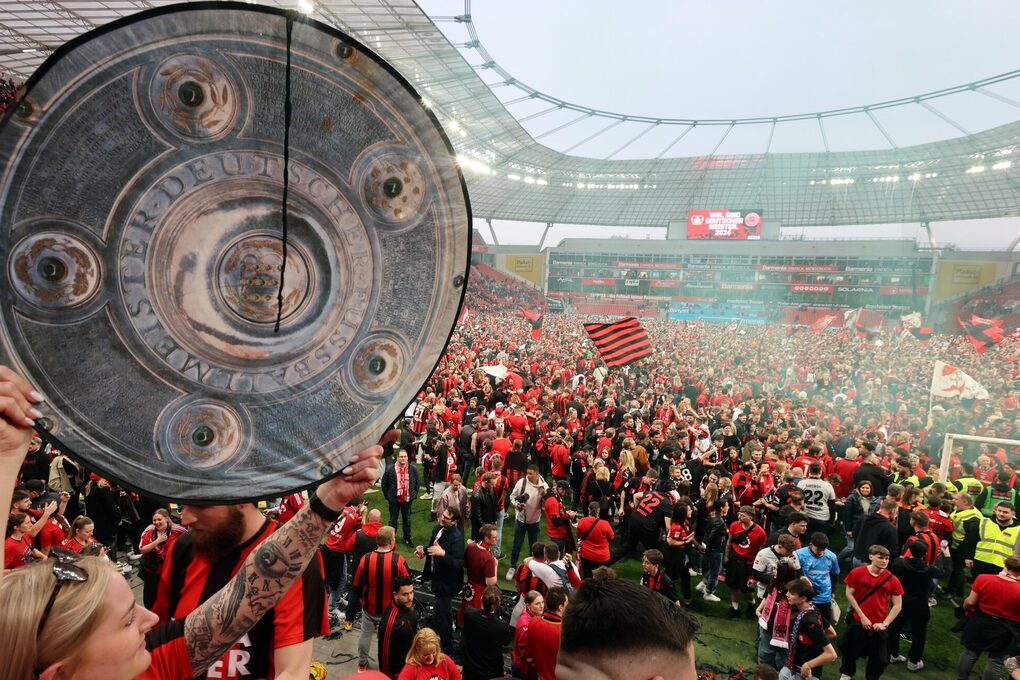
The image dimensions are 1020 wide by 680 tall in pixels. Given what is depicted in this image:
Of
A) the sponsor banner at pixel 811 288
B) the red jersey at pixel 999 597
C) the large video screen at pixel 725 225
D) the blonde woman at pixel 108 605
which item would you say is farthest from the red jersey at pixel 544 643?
the large video screen at pixel 725 225

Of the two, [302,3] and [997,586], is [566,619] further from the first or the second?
[302,3]

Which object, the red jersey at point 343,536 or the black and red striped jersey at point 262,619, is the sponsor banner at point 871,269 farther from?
the black and red striped jersey at point 262,619

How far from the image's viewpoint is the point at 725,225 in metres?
54.4

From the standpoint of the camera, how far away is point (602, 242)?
198 feet

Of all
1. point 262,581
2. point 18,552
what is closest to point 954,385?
point 262,581

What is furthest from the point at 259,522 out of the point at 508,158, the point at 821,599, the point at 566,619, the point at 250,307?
the point at 508,158

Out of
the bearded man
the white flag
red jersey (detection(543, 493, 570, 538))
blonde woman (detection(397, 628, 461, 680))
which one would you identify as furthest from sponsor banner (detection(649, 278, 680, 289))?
the bearded man

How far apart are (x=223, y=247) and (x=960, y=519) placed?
9485 mm

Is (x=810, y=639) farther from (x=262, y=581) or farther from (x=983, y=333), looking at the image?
(x=983, y=333)

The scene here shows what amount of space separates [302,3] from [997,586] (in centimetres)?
2481

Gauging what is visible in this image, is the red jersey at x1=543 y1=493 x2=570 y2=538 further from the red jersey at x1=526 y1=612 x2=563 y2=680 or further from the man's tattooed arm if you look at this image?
the man's tattooed arm

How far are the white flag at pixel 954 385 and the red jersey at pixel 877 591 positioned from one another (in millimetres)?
8761

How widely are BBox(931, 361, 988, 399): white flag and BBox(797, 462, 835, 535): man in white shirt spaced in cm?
677

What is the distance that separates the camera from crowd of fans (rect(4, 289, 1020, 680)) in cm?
211
